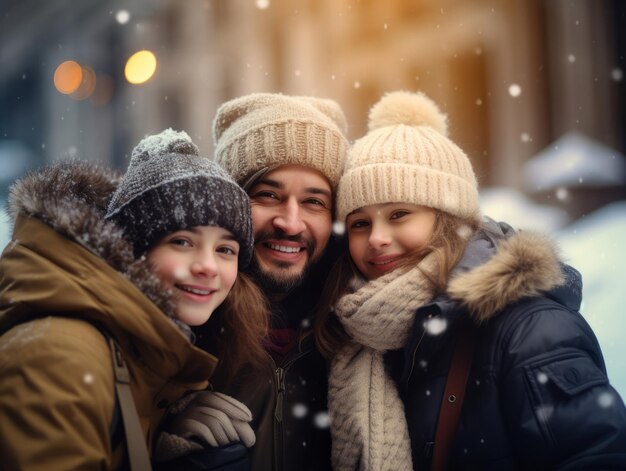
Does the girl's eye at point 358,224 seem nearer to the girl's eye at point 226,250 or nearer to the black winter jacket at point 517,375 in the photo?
the black winter jacket at point 517,375

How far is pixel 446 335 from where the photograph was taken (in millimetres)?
1945

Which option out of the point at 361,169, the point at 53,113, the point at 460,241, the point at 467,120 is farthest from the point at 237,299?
the point at 53,113

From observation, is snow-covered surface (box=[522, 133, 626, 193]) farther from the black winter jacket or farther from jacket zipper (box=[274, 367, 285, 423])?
jacket zipper (box=[274, 367, 285, 423])

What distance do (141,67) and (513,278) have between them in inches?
238

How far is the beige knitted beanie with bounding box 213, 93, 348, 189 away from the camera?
2.46m

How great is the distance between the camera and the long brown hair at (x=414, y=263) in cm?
207

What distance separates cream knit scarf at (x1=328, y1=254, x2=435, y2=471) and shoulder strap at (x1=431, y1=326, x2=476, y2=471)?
129mm

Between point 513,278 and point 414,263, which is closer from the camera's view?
point 513,278

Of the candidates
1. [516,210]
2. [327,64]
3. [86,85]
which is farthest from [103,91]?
[516,210]

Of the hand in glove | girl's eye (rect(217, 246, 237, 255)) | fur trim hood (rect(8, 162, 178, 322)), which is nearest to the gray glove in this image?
the hand in glove

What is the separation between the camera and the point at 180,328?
1.69 meters

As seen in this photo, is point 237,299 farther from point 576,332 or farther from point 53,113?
point 53,113

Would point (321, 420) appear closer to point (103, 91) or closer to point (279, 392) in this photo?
point (279, 392)

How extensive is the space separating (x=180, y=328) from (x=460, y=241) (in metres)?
1.08
